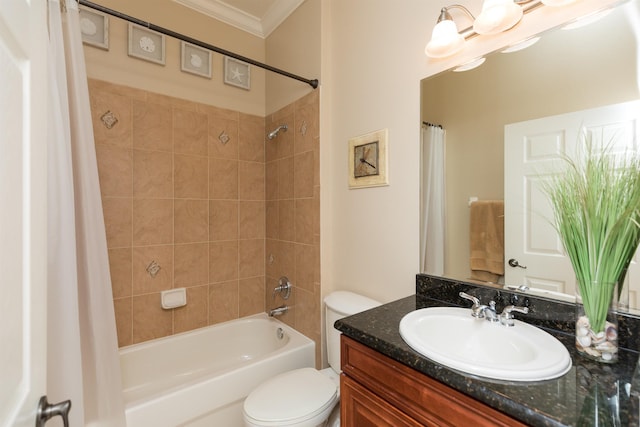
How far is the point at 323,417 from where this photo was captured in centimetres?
125

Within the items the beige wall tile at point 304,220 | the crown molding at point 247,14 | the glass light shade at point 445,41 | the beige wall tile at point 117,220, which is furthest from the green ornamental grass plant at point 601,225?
the beige wall tile at point 117,220

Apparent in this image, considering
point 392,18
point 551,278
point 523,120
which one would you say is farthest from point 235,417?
point 392,18

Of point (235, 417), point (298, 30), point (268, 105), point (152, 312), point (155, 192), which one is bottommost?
point (235, 417)

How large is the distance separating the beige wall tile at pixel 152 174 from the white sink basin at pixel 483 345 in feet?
5.82

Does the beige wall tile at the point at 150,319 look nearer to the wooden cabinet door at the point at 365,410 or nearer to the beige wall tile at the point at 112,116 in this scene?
the beige wall tile at the point at 112,116

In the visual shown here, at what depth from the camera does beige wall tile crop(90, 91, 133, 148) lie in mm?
1738

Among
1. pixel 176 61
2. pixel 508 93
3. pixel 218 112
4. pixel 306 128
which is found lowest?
pixel 508 93

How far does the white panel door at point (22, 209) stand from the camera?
43 centimetres

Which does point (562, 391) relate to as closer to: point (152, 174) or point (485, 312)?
point (485, 312)

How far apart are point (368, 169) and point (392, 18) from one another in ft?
2.44

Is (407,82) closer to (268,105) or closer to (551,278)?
(551,278)

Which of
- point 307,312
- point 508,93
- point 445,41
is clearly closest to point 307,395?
point 307,312

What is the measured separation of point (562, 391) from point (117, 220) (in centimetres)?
219

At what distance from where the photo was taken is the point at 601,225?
74 cm
